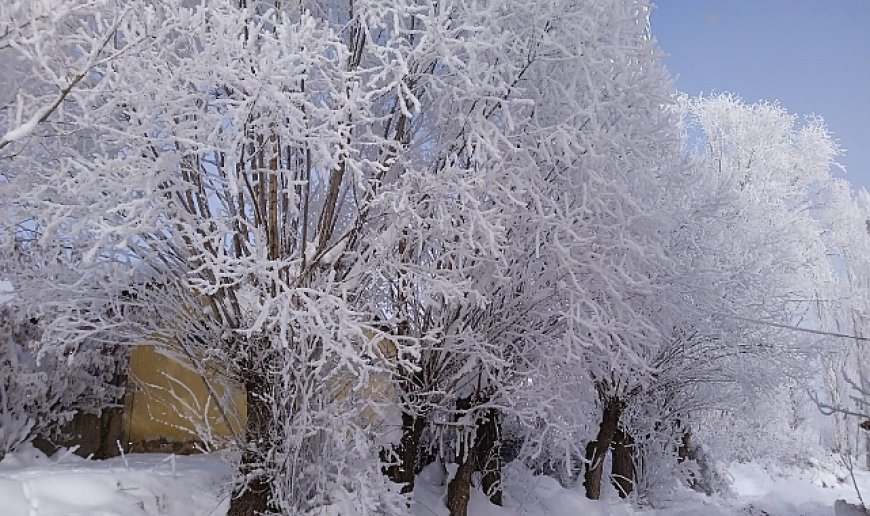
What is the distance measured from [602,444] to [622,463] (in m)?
2.17

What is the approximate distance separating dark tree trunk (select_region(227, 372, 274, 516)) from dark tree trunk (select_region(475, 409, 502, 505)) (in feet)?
12.4

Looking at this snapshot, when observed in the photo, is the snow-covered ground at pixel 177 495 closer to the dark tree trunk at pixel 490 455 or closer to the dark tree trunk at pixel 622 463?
the dark tree trunk at pixel 490 455

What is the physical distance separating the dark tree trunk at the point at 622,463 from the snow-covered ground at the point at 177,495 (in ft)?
2.93

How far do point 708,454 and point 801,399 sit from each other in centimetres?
659

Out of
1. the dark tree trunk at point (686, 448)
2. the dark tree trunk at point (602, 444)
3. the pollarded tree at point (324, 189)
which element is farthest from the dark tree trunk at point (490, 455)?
the dark tree trunk at point (686, 448)

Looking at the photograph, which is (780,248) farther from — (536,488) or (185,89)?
(185,89)

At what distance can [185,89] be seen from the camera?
588 centimetres

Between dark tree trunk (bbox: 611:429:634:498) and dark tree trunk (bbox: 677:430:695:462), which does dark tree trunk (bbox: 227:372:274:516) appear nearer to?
dark tree trunk (bbox: 611:429:634:498)

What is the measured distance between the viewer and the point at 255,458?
21.2 ft

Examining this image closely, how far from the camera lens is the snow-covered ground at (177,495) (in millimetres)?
5539

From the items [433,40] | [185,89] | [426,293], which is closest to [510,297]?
[426,293]

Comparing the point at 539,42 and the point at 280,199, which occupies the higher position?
the point at 539,42

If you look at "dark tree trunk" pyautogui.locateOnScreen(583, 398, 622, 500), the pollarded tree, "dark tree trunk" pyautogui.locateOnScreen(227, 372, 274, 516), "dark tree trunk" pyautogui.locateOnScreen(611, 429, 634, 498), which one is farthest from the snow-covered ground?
"dark tree trunk" pyautogui.locateOnScreen(611, 429, 634, 498)

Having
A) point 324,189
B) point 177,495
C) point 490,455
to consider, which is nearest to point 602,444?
point 490,455
